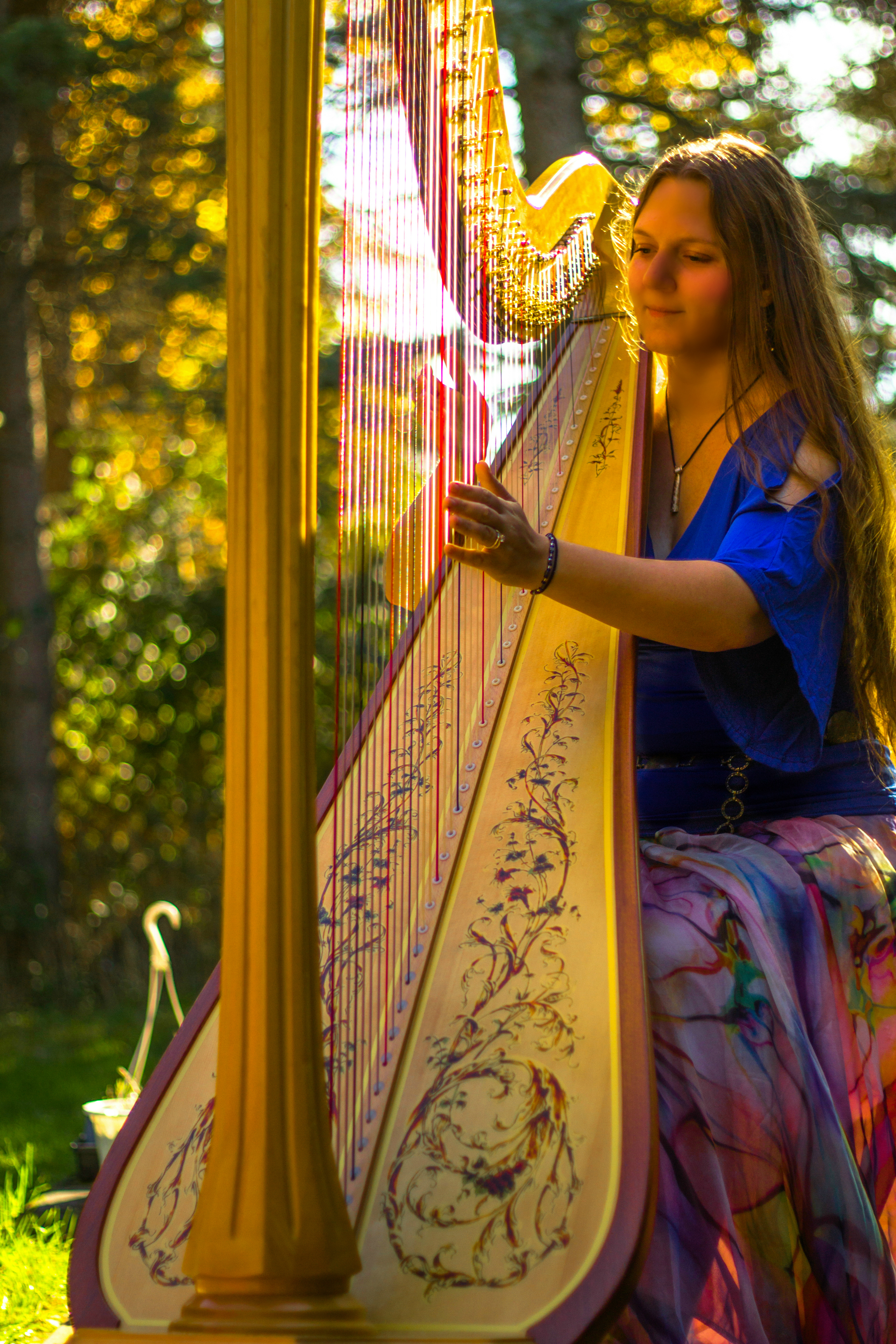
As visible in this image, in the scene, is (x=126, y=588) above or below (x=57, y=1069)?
above

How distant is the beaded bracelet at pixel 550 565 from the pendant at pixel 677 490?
1.63 feet

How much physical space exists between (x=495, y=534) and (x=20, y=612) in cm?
384

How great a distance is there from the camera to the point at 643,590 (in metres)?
1.33

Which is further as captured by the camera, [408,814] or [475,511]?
[408,814]

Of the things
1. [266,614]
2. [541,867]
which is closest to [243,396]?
[266,614]

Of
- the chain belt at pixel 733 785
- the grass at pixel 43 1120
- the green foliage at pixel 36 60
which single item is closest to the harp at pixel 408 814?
the chain belt at pixel 733 785

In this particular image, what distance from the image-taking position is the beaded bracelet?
1270mm

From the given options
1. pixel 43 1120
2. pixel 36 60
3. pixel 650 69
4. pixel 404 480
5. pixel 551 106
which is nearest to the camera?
pixel 404 480

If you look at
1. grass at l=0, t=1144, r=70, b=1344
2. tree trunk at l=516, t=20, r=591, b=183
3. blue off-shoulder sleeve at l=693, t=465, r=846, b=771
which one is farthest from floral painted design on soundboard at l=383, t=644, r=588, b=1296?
tree trunk at l=516, t=20, r=591, b=183

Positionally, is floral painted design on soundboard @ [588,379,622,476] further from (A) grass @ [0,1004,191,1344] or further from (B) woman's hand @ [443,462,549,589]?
(A) grass @ [0,1004,191,1344]

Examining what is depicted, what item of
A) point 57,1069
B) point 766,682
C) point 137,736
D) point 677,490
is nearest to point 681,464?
point 677,490

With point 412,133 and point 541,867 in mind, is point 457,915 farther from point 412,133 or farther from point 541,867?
point 412,133

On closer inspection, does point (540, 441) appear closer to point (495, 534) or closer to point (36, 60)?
point (495, 534)

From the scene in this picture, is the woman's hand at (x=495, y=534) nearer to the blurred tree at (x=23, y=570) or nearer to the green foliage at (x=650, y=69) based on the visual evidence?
the green foliage at (x=650, y=69)
